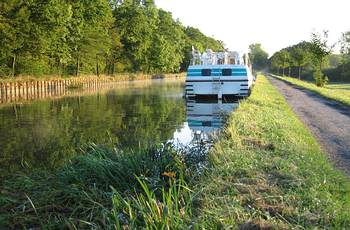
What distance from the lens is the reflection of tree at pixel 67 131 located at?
10.8m

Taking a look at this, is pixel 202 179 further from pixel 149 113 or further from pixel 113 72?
pixel 113 72

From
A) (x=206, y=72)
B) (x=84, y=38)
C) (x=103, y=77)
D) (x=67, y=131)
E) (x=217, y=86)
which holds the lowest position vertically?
(x=67, y=131)

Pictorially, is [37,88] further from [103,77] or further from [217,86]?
[103,77]

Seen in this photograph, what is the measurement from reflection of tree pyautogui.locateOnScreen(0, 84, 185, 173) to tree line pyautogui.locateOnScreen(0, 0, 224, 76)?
51.8ft

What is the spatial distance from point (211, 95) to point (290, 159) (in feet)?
66.3

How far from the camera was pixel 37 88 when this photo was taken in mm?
36438

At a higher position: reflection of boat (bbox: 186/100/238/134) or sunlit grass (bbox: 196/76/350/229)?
sunlit grass (bbox: 196/76/350/229)

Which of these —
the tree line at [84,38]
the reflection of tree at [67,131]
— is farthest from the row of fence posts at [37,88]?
the reflection of tree at [67,131]

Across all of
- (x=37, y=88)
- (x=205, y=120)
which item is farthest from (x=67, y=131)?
(x=37, y=88)

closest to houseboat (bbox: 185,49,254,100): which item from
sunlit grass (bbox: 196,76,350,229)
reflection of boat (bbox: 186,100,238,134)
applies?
reflection of boat (bbox: 186,100,238,134)

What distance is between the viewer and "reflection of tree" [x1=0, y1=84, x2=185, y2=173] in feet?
35.4

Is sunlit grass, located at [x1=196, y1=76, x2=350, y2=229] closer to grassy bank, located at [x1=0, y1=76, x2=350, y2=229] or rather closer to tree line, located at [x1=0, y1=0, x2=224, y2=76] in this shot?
grassy bank, located at [x1=0, y1=76, x2=350, y2=229]

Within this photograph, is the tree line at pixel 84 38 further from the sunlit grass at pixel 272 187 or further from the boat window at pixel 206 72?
the sunlit grass at pixel 272 187

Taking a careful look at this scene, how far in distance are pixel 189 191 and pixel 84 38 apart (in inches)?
1949
